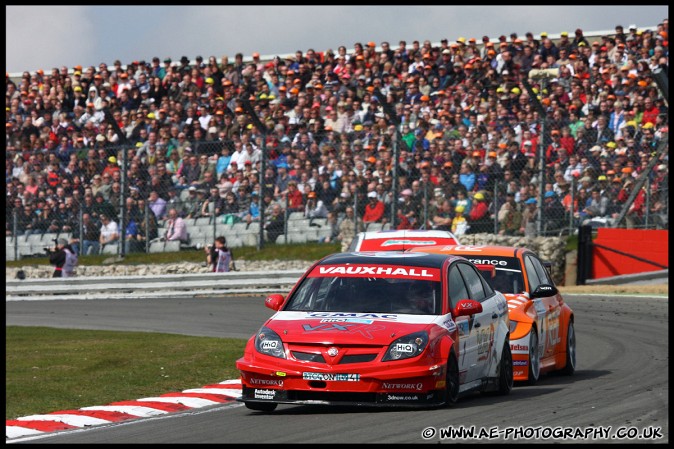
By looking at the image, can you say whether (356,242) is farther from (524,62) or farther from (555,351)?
(524,62)

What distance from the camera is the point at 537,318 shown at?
11.6m

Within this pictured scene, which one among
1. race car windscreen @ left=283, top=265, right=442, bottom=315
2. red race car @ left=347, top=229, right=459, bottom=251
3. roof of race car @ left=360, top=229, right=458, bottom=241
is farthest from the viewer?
roof of race car @ left=360, top=229, right=458, bottom=241

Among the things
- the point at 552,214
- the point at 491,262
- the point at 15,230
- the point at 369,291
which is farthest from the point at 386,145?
the point at 369,291

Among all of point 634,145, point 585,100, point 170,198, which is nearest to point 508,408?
point 634,145

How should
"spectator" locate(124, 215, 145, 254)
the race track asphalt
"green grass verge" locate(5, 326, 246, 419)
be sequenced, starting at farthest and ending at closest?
"spectator" locate(124, 215, 145, 254), "green grass verge" locate(5, 326, 246, 419), the race track asphalt

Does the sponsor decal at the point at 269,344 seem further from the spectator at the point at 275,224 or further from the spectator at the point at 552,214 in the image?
the spectator at the point at 275,224

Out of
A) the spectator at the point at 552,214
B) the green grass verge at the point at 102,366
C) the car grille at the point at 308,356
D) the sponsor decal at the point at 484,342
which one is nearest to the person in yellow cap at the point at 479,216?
the spectator at the point at 552,214

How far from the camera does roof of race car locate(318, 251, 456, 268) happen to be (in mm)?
10219

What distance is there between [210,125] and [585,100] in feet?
27.8

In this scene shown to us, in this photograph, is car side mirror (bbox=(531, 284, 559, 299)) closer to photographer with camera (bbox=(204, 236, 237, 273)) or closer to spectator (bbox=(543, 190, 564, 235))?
spectator (bbox=(543, 190, 564, 235))

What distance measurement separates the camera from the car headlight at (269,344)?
364 inches

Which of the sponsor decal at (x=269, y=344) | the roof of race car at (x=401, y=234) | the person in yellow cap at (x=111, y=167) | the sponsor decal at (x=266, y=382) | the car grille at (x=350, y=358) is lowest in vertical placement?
the sponsor decal at (x=266, y=382)

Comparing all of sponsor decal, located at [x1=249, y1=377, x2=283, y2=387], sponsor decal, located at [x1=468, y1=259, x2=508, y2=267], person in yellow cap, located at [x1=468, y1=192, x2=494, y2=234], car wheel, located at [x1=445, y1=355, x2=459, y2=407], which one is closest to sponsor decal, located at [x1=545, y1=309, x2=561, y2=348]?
sponsor decal, located at [x1=468, y1=259, x2=508, y2=267]

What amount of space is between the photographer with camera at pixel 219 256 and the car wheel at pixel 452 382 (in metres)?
14.9
